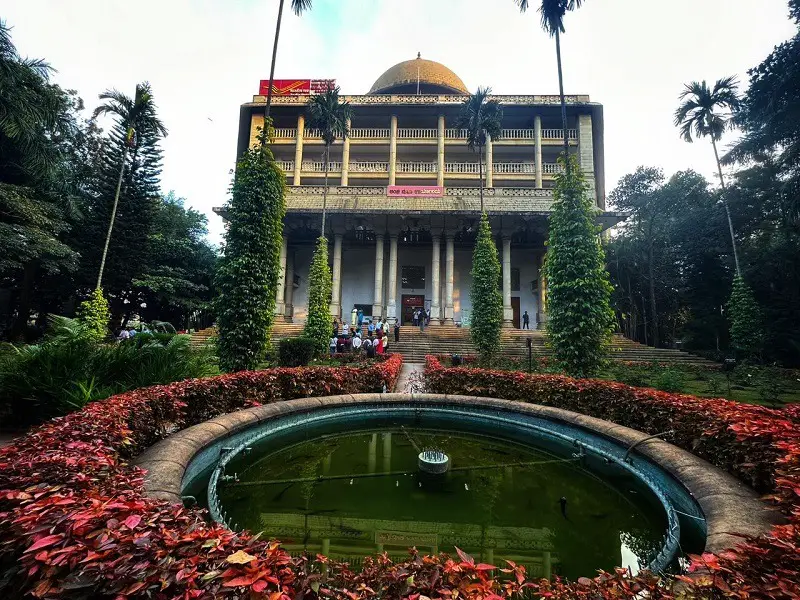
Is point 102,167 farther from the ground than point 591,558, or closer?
farther from the ground

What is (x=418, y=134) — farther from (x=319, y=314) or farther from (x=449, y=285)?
(x=319, y=314)

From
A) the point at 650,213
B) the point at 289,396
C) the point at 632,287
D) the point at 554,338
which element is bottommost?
the point at 289,396

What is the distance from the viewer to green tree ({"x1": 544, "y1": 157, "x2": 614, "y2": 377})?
26.8 feet

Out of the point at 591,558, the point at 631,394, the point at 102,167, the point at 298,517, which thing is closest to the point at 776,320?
the point at 631,394

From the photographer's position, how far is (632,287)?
27.2 meters

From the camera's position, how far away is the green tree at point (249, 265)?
795 cm

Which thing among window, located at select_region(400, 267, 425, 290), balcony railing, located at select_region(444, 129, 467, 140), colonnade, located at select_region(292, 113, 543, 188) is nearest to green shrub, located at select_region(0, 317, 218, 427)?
colonnade, located at select_region(292, 113, 543, 188)

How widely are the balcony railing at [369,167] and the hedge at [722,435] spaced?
2343 cm

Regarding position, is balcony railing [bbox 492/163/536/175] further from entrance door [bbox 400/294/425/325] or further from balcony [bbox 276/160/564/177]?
entrance door [bbox 400/294/425/325]

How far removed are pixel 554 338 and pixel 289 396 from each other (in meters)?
5.97

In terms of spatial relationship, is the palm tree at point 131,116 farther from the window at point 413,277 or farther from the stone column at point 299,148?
the window at point 413,277

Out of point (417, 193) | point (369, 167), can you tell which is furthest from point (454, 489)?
point (369, 167)

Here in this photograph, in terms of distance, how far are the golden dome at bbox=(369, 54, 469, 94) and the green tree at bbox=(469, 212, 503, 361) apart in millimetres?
22599

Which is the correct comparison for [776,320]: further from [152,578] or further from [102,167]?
[102,167]
